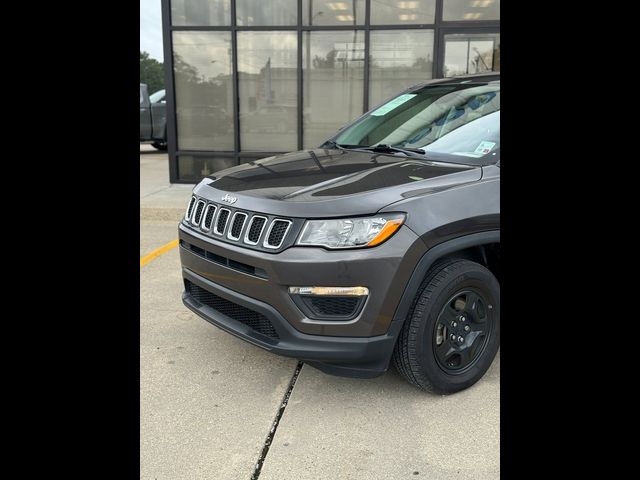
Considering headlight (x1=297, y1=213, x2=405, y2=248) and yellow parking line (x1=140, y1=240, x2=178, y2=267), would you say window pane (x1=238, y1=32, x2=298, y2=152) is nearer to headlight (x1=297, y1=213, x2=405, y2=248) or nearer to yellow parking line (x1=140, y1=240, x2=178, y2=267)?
yellow parking line (x1=140, y1=240, x2=178, y2=267)

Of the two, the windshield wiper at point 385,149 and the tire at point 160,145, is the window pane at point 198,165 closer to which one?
the windshield wiper at point 385,149

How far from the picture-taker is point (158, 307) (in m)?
4.32

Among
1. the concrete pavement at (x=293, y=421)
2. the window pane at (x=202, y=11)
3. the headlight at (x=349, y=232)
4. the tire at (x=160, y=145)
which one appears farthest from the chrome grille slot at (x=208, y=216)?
the tire at (x=160, y=145)

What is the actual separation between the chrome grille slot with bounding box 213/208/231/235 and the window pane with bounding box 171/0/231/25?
6597mm

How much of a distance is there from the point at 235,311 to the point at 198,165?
6545 millimetres

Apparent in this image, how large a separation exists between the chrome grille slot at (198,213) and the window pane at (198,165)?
5898 mm

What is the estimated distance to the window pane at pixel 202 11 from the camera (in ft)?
27.7

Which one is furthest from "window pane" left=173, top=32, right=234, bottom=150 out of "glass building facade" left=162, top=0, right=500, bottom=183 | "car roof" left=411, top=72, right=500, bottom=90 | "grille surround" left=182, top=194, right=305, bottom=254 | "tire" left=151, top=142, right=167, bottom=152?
"tire" left=151, top=142, right=167, bottom=152

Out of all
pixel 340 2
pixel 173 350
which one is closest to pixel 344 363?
pixel 173 350

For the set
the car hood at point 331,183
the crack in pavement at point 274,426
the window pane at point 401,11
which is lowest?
the crack in pavement at point 274,426

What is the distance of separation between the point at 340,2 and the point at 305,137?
2.15m

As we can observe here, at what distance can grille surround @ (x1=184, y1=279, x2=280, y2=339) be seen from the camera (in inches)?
105
